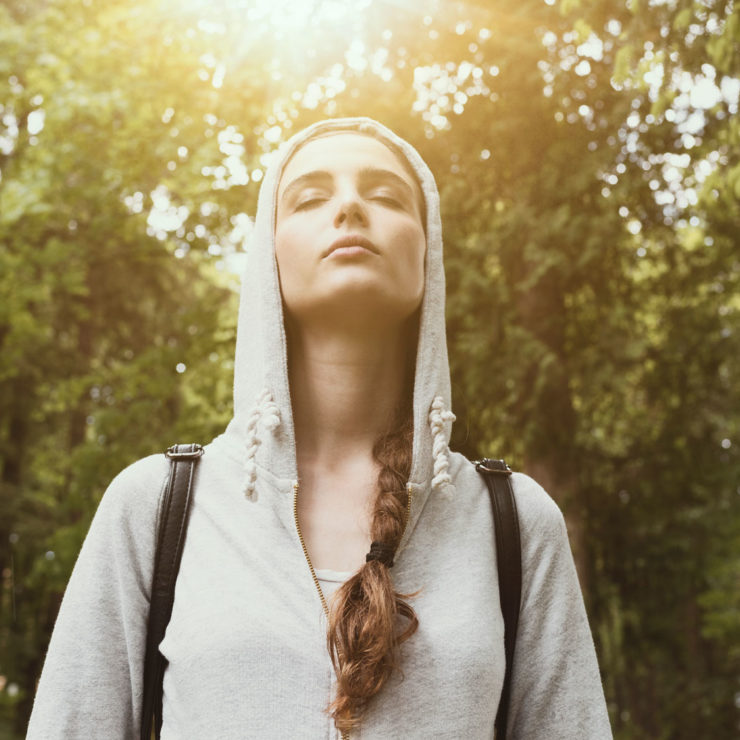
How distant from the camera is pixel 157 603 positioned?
71.1 inches

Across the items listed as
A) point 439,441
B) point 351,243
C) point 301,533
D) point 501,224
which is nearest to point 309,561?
point 301,533

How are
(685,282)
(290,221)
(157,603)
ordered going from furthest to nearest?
(685,282) < (290,221) < (157,603)

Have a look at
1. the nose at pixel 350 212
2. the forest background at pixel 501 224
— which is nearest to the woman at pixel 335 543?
the nose at pixel 350 212

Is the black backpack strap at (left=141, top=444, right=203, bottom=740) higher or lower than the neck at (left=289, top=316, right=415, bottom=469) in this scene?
lower

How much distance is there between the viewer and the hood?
194cm

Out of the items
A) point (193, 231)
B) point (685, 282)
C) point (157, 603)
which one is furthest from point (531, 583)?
point (193, 231)

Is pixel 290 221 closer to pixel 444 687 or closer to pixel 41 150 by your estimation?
pixel 444 687

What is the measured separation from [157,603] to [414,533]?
571 mm

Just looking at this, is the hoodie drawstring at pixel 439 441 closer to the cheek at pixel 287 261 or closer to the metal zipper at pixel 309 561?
the metal zipper at pixel 309 561

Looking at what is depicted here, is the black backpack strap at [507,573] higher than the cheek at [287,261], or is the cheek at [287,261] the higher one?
the cheek at [287,261]

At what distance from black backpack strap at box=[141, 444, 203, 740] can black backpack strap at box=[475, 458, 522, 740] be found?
70cm

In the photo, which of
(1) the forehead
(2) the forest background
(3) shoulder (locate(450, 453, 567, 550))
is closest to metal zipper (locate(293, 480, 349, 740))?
(3) shoulder (locate(450, 453, 567, 550))

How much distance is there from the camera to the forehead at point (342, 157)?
2.07 metres

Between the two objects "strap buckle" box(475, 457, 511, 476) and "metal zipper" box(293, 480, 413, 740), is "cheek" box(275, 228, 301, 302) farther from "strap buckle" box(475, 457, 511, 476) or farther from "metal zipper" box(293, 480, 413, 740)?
"strap buckle" box(475, 457, 511, 476)
